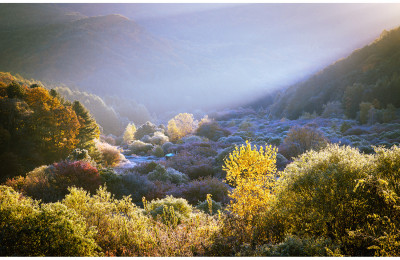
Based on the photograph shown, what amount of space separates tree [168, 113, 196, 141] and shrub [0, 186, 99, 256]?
2574 centimetres

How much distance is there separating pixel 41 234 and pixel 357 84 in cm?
3877

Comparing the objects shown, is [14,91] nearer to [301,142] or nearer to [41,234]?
[41,234]

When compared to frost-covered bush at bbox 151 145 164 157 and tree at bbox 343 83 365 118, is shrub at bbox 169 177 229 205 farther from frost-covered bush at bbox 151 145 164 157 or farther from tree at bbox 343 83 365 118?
tree at bbox 343 83 365 118

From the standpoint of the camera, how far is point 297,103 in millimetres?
43406

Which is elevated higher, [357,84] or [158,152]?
[357,84]

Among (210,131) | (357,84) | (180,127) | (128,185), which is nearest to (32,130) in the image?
(128,185)

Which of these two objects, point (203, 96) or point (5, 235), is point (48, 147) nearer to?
point (5, 235)

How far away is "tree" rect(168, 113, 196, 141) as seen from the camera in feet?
95.3

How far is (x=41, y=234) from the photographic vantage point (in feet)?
9.20

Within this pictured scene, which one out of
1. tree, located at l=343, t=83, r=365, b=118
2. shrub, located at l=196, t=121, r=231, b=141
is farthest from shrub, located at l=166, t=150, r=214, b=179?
tree, located at l=343, t=83, r=365, b=118

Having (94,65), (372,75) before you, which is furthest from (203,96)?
(372,75)

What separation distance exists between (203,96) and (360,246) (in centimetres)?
15315

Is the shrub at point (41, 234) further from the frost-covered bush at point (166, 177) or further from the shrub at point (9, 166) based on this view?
the shrub at point (9, 166)

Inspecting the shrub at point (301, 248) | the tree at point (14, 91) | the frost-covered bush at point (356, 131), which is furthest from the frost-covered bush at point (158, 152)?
the frost-covered bush at point (356, 131)
